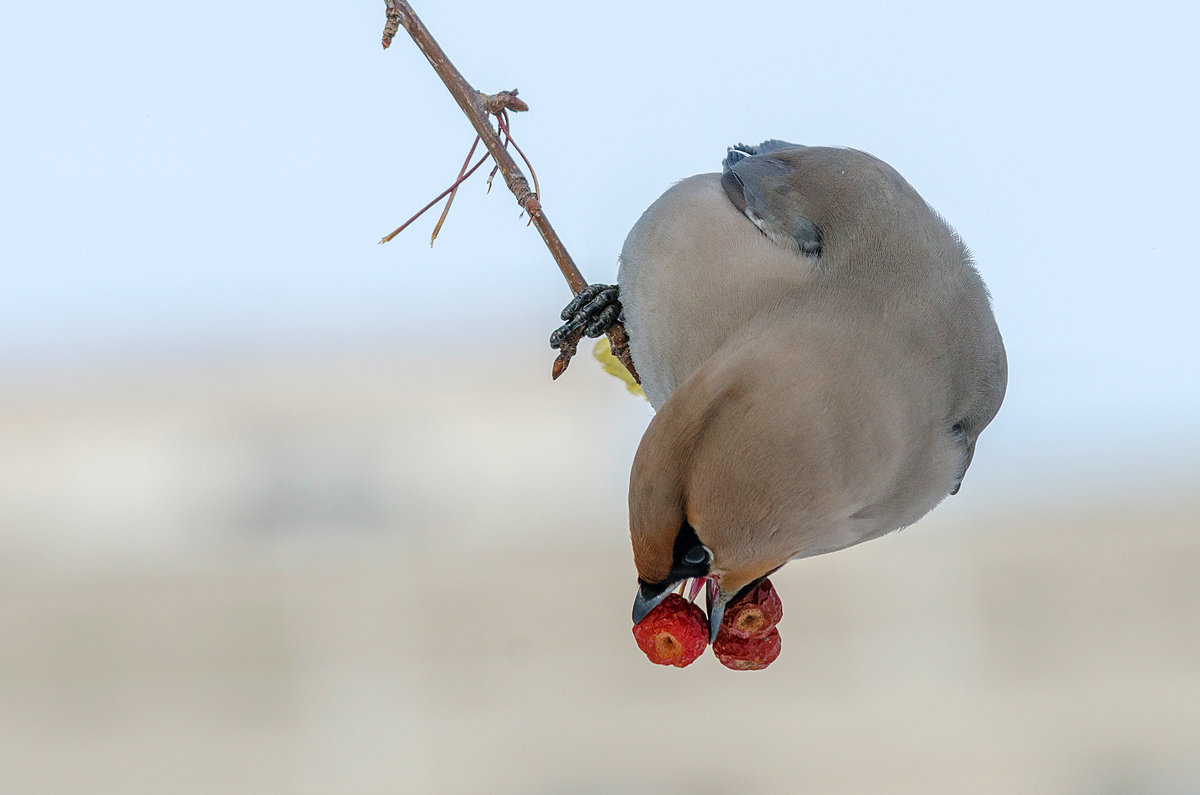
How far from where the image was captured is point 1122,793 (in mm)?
10844

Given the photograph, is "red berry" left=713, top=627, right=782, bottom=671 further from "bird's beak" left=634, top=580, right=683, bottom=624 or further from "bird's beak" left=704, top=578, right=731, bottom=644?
"bird's beak" left=634, top=580, right=683, bottom=624

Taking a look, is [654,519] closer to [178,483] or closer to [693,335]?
[693,335]

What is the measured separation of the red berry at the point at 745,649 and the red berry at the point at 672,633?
54 mm

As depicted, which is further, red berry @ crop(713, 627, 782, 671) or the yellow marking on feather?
Answer: the yellow marking on feather

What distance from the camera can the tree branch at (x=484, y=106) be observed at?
2504 millimetres

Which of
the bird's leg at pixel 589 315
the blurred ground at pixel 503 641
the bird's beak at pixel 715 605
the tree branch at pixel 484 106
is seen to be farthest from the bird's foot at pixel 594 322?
the blurred ground at pixel 503 641

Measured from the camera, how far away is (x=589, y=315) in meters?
3.13

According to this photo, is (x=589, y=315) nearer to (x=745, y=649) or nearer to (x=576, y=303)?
(x=576, y=303)

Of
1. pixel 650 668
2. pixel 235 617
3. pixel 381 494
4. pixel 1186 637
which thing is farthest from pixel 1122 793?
pixel 235 617

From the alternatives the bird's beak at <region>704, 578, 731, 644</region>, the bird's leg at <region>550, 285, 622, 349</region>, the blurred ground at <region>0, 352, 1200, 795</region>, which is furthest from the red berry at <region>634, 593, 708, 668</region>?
the blurred ground at <region>0, 352, 1200, 795</region>

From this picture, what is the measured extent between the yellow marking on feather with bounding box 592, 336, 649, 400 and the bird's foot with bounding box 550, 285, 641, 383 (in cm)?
8

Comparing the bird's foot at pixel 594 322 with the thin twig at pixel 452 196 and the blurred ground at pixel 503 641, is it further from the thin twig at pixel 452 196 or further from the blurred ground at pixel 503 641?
the blurred ground at pixel 503 641

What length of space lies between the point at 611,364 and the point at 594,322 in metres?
0.27

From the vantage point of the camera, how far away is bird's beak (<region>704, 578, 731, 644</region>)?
90.4 inches
